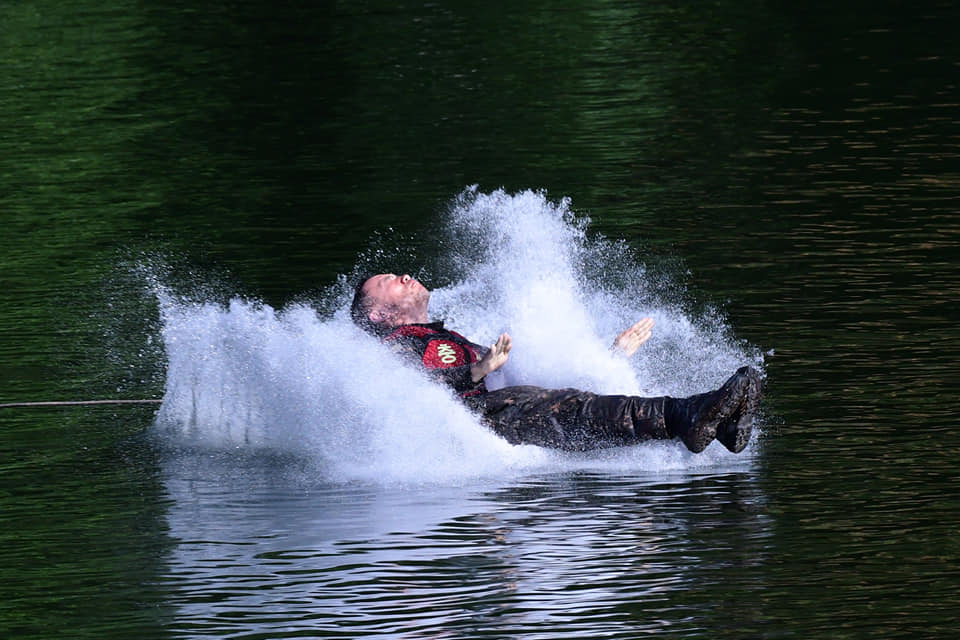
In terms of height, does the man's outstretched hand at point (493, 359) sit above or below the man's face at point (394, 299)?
below

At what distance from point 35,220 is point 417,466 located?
12.5 metres

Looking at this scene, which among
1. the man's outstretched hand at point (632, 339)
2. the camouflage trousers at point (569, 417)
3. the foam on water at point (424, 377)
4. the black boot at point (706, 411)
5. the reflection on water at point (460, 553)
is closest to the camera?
the reflection on water at point (460, 553)

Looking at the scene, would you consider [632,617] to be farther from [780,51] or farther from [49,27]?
Result: [49,27]

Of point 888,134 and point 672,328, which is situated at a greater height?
point 888,134

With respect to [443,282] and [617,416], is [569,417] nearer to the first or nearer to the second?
[617,416]

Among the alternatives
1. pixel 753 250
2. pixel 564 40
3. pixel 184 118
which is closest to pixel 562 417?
pixel 753 250

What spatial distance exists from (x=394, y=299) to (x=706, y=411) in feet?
10.3

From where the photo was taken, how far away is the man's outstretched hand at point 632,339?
1355 cm

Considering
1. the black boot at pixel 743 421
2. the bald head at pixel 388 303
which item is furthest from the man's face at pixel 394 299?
the black boot at pixel 743 421

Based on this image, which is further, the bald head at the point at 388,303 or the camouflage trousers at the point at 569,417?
the bald head at the point at 388,303

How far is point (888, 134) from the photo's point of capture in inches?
993

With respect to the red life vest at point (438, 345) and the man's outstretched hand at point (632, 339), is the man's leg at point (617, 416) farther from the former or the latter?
the man's outstretched hand at point (632, 339)

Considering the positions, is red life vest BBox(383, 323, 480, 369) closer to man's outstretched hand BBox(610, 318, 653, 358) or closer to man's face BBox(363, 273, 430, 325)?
man's face BBox(363, 273, 430, 325)

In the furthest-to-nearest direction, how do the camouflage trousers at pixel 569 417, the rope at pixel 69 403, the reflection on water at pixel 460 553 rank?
the rope at pixel 69 403, the camouflage trousers at pixel 569 417, the reflection on water at pixel 460 553
